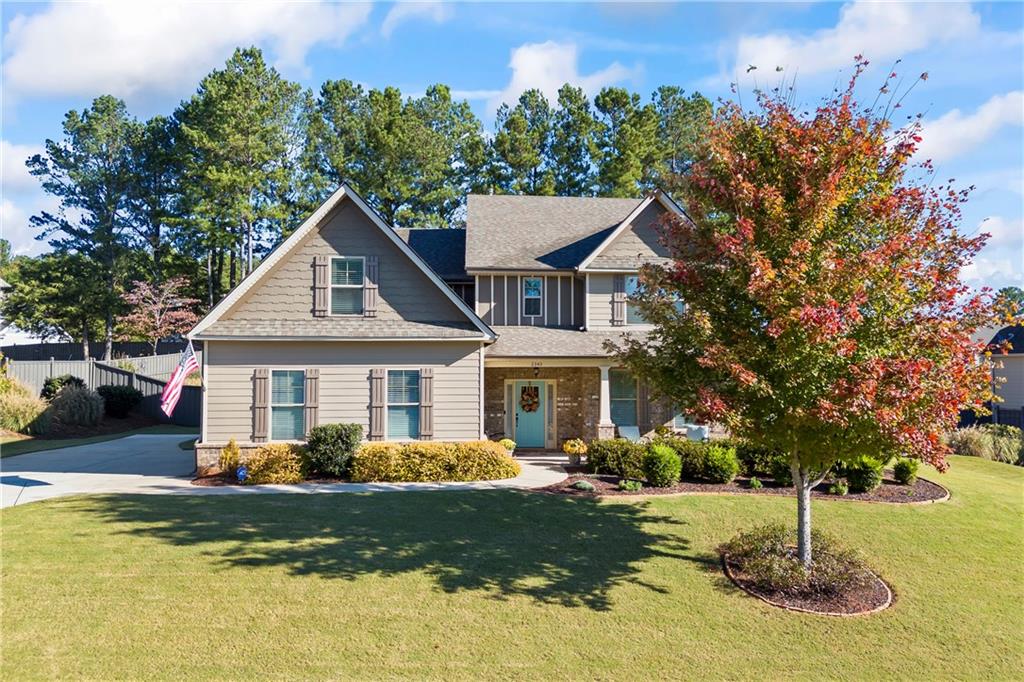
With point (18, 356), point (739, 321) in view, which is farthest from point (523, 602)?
point (18, 356)

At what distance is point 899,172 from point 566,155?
33.5 meters

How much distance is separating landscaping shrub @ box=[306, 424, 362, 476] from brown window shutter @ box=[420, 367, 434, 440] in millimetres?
1763

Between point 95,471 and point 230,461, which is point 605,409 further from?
point 95,471

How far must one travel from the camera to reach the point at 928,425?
23.9 feet

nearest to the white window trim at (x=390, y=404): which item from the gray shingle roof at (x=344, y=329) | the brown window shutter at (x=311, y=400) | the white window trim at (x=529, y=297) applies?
the gray shingle roof at (x=344, y=329)

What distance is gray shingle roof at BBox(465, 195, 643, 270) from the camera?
63.3 ft

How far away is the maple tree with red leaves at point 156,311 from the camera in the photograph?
35531 millimetres

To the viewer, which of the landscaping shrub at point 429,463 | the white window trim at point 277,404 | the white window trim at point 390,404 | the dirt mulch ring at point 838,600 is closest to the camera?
the dirt mulch ring at point 838,600

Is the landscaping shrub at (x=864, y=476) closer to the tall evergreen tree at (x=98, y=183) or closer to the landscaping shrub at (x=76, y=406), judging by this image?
the landscaping shrub at (x=76, y=406)

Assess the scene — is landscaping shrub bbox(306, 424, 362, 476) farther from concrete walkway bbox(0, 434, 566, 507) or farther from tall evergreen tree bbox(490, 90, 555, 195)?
tall evergreen tree bbox(490, 90, 555, 195)

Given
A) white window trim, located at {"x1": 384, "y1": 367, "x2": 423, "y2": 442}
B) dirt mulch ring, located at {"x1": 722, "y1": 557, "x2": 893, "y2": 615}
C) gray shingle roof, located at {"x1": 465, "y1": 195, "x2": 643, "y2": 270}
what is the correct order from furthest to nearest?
gray shingle roof, located at {"x1": 465, "y1": 195, "x2": 643, "y2": 270}, white window trim, located at {"x1": 384, "y1": 367, "x2": 423, "y2": 442}, dirt mulch ring, located at {"x1": 722, "y1": 557, "x2": 893, "y2": 615}

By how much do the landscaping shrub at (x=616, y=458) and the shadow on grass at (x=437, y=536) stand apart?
2146 millimetres

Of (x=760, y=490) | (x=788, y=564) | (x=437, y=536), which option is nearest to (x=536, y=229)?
(x=760, y=490)

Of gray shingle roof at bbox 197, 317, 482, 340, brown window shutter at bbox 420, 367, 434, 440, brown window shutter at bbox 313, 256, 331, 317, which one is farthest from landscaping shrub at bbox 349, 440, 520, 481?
brown window shutter at bbox 313, 256, 331, 317
